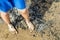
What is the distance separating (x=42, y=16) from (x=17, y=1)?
0.65 metres

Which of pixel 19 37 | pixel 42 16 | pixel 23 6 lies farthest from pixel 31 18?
pixel 23 6

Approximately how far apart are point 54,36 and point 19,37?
1.56 feet

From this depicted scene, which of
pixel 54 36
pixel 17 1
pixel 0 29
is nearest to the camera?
pixel 17 1

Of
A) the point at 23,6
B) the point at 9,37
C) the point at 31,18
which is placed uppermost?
the point at 23,6

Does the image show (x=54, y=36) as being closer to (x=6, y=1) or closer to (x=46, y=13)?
(x=46, y=13)

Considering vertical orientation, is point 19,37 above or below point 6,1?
below

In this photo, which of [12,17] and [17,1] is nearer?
[17,1]

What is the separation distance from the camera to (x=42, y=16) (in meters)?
2.60

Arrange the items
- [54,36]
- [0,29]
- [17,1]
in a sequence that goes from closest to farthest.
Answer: [17,1]
[54,36]
[0,29]

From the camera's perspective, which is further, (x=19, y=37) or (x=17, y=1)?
(x=19, y=37)

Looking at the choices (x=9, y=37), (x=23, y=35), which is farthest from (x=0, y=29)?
(x=23, y=35)

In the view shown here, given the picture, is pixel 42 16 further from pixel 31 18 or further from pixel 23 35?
pixel 23 35

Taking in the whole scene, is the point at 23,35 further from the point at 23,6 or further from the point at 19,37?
the point at 23,6

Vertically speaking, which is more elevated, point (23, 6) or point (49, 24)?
point (23, 6)
